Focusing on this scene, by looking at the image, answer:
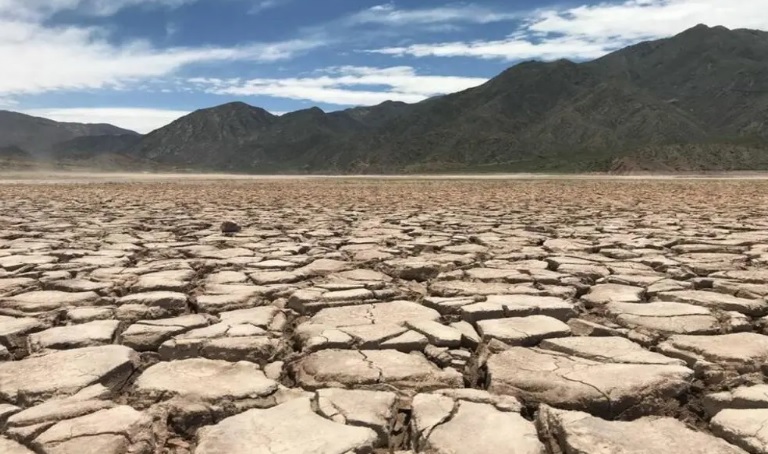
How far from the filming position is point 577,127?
72.2m

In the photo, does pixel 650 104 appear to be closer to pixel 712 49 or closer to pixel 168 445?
pixel 712 49

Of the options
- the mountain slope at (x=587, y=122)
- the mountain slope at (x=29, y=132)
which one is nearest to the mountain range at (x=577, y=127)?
the mountain slope at (x=587, y=122)

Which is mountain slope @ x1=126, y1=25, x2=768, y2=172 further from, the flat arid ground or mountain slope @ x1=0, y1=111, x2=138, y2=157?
mountain slope @ x1=0, y1=111, x2=138, y2=157

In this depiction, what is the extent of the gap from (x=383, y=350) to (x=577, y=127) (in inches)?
2922

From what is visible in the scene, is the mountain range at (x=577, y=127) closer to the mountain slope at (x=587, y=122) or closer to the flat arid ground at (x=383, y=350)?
the mountain slope at (x=587, y=122)

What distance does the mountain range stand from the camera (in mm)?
59500

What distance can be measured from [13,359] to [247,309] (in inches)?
36.1

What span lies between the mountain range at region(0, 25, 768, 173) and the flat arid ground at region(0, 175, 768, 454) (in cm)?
4539

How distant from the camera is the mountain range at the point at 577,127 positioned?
59.5 metres

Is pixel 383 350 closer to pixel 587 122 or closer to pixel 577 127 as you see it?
pixel 577 127

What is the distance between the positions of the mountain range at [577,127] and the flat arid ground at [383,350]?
45386 mm

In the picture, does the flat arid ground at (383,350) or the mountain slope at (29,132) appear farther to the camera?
the mountain slope at (29,132)

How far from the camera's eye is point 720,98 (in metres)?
74.7

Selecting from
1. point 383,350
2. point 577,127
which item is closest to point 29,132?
point 577,127
